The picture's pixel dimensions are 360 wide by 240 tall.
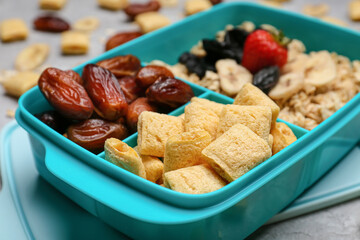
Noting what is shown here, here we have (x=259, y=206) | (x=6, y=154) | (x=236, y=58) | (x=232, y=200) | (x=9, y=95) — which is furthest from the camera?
(x=9, y=95)

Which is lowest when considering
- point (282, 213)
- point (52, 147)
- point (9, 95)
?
point (9, 95)

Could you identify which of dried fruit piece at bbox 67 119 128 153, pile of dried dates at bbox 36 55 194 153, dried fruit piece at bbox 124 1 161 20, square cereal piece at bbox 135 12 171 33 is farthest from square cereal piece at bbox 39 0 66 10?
dried fruit piece at bbox 67 119 128 153

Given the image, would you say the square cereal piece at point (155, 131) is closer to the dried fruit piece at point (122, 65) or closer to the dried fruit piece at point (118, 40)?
the dried fruit piece at point (122, 65)

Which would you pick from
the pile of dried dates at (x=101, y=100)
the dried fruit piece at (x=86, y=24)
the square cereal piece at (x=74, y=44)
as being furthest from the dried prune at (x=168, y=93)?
the dried fruit piece at (x=86, y=24)

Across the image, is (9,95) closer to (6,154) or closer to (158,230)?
(6,154)

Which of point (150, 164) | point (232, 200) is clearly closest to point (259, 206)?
point (232, 200)

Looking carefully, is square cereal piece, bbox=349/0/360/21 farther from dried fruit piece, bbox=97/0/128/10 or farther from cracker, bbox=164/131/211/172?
cracker, bbox=164/131/211/172
